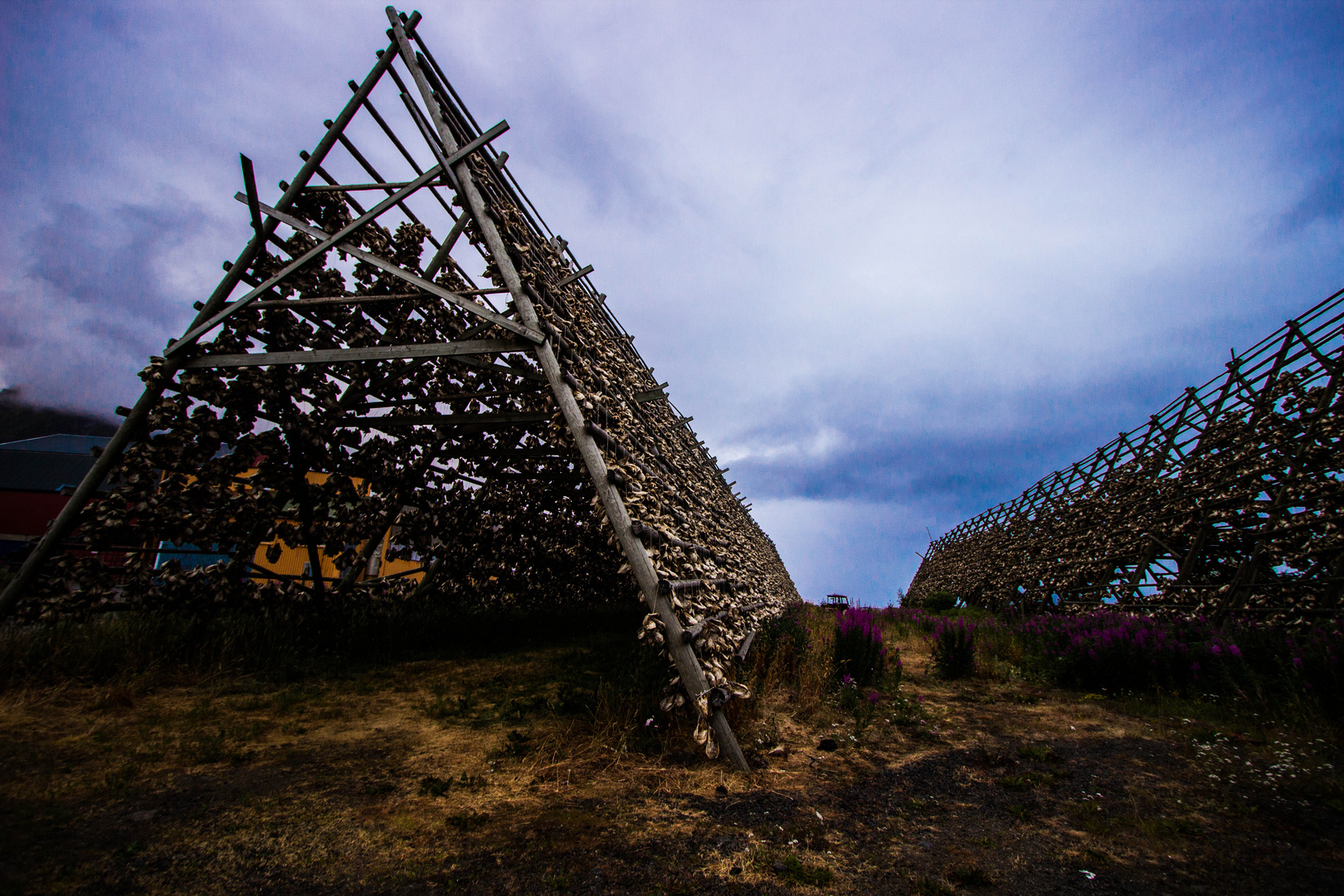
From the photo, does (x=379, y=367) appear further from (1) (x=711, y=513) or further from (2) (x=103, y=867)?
Answer: (2) (x=103, y=867)

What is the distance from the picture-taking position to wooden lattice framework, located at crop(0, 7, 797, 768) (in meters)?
3.89

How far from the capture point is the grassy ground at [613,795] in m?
2.15

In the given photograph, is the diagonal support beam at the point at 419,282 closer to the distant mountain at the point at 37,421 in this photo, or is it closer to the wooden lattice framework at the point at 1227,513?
the wooden lattice framework at the point at 1227,513

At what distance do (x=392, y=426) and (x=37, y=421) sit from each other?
91859 millimetres

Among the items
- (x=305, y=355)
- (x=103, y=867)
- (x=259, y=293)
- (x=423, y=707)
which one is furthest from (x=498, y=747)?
(x=259, y=293)

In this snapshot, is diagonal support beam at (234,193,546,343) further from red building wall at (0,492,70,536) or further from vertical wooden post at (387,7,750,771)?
red building wall at (0,492,70,536)

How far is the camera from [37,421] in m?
63.3

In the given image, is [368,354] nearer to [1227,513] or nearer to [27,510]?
[1227,513]

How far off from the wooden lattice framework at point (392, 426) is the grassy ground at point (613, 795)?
2.04 feet

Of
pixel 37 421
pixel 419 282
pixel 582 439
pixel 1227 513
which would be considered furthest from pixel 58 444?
pixel 37 421

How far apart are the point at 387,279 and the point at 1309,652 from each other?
28.8 feet

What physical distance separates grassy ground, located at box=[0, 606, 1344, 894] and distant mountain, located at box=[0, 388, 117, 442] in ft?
256

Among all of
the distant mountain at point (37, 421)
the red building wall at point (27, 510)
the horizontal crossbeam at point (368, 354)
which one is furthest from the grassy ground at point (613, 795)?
the distant mountain at point (37, 421)

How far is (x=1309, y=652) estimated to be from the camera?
166 inches
